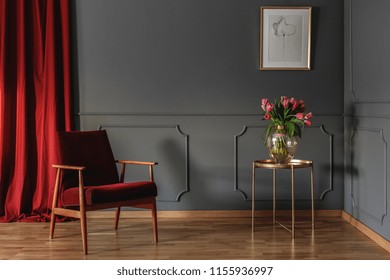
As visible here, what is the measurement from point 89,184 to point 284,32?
6.86ft

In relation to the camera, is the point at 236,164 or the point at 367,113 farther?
the point at 236,164

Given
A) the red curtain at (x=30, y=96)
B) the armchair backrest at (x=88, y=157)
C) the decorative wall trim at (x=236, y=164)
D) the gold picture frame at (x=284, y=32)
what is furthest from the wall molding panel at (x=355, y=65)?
the red curtain at (x=30, y=96)

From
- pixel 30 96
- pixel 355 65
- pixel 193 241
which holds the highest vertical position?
pixel 355 65

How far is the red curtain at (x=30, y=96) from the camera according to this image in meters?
5.09

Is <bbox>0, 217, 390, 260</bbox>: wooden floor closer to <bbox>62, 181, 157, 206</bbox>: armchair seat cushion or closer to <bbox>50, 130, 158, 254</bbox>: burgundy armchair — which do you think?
<bbox>50, 130, 158, 254</bbox>: burgundy armchair

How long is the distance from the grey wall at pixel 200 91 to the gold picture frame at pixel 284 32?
0.22 ft

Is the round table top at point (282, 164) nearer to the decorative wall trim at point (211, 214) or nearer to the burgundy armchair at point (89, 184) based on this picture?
the decorative wall trim at point (211, 214)

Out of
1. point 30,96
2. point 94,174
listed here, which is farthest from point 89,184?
point 30,96

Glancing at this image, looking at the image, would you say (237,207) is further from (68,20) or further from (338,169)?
(68,20)

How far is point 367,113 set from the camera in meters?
4.57

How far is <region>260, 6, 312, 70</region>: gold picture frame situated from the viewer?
16.8 ft

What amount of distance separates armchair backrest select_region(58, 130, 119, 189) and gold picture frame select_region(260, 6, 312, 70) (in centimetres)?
156

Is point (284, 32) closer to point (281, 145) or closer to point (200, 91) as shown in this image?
point (200, 91)

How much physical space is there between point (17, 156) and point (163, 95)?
1.35 metres
